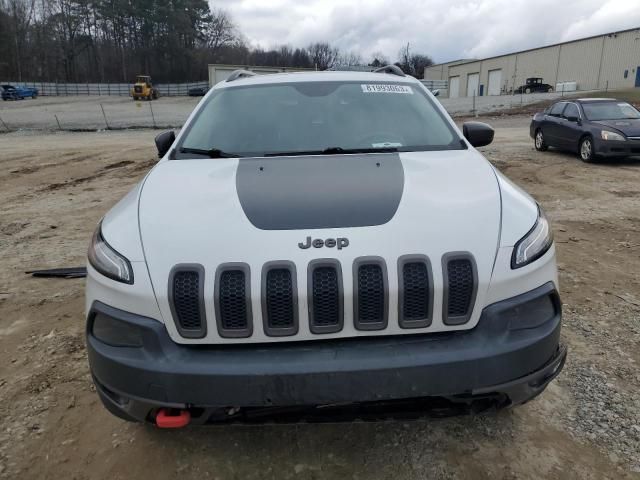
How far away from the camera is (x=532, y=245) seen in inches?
82.1

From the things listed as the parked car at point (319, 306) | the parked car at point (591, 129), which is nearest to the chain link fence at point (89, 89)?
the parked car at point (591, 129)

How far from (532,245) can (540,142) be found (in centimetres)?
1277

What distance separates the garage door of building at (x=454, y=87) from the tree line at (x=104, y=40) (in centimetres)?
731

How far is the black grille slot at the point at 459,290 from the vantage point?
189 cm

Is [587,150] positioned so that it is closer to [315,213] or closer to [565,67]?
[315,213]

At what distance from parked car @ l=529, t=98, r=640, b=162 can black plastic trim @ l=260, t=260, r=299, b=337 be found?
1125cm

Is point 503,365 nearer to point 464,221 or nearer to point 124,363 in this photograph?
point 464,221

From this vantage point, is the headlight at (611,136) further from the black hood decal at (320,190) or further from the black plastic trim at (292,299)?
the black plastic trim at (292,299)

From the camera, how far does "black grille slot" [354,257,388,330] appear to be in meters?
1.86

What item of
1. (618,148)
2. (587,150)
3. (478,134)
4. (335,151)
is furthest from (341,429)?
(587,150)

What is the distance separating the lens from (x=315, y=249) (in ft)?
6.28

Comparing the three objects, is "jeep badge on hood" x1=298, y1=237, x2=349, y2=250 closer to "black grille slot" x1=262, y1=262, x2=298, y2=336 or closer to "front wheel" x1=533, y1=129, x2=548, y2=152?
"black grille slot" x1=262, y1=262, x2=298, y2=336

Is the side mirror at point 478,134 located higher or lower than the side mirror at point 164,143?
higher

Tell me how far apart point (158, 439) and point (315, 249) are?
1323 millimetres
